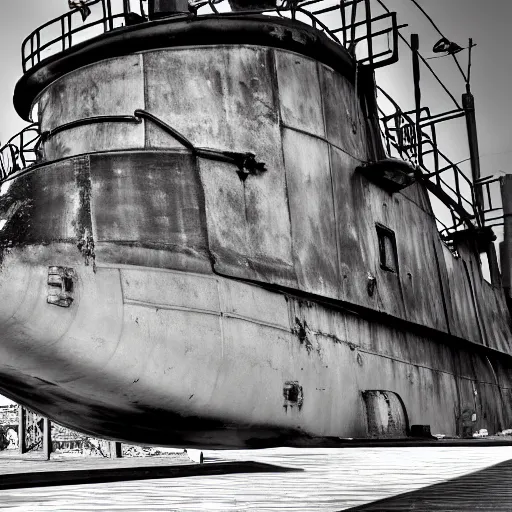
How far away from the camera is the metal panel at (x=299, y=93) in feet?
27.5

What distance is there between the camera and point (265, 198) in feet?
25.6

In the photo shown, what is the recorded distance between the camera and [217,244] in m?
7.20

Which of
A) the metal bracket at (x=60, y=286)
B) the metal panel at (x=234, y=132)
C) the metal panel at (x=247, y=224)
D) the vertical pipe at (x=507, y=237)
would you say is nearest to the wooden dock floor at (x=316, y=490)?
the metal bracket at (x=60, y=286)

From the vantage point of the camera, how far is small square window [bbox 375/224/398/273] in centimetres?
945

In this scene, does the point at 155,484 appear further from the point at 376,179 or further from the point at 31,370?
the point at 376,179

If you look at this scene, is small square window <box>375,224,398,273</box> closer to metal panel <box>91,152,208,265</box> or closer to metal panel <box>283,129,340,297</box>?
Result: metal panel <box>283,129,340,297</box>

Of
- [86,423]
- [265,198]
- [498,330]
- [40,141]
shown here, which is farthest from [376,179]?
[498,330]

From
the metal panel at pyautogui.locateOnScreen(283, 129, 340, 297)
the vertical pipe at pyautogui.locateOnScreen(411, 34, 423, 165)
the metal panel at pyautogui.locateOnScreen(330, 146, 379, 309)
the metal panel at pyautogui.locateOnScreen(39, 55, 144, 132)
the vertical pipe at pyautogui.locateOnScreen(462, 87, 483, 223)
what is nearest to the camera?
the metal panel at pyautogui.locateOnScreen(283, 129, 340, 297)

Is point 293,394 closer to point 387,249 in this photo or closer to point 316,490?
point 316,490

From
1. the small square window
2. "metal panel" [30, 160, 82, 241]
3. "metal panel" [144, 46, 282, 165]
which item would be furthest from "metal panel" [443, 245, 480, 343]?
"metal panel" [30, 160, 82, 241]

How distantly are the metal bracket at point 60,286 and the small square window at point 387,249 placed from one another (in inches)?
164

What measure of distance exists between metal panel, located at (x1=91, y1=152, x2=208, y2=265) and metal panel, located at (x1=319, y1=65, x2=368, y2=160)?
208 centimetres

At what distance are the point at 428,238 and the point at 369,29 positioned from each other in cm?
309

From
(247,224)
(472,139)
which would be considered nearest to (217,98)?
(247,224)
